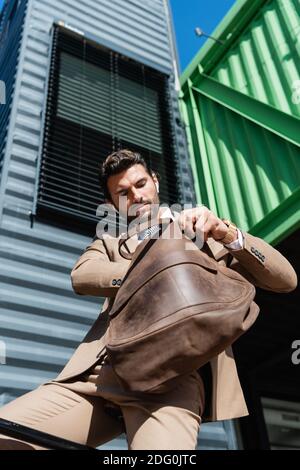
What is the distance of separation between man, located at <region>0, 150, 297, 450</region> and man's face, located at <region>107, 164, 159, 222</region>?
268mm

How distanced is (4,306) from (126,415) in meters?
2.48

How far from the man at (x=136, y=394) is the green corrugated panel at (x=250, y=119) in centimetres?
255

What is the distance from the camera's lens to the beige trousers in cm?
152

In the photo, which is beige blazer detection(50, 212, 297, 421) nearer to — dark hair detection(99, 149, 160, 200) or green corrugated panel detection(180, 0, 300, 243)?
dark hair detection(99, 149, 160, 200)

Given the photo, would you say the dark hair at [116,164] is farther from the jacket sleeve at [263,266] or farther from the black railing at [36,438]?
the black railing at [36,438]

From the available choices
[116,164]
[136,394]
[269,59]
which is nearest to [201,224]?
[136,394]

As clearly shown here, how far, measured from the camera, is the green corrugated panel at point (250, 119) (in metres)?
4.62

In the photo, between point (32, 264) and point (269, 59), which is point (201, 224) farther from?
point (269, 59)

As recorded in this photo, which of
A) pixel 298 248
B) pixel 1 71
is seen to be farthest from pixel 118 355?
pixel 1 71

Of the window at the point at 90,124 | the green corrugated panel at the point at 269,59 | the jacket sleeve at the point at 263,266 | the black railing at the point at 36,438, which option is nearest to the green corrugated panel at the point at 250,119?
the green corrugated panel at the point at 269,59

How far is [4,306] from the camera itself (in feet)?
12.7

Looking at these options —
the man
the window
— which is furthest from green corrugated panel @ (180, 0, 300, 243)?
the man

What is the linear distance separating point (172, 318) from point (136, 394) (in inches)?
13.9

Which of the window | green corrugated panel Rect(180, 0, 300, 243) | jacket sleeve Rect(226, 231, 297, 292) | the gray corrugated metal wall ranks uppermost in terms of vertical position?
jacket sleeve Rect(226, 231, 297, 292)
